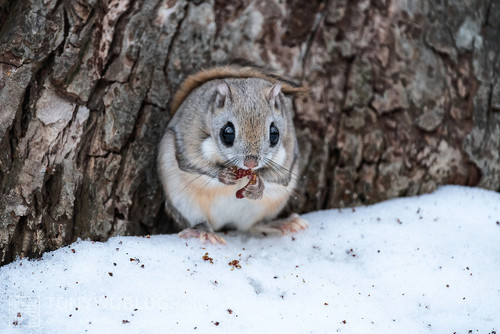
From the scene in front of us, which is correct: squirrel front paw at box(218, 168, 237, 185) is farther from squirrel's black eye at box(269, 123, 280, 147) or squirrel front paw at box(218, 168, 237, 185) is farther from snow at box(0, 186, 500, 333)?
snow at box(0, 186, 500, 333)

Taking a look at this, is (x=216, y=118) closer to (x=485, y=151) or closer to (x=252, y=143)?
(x=252, y=143)

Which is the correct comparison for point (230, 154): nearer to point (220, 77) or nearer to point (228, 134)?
point (228, 134)

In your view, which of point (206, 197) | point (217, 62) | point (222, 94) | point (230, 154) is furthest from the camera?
point (217, 62)

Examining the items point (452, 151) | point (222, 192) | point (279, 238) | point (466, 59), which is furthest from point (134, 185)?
point (466, 59)

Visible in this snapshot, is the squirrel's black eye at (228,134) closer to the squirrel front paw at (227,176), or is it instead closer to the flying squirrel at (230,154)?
the flying squirrel at (230,154)

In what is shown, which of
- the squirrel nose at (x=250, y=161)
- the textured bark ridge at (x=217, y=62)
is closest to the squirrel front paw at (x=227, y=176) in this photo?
the squirrel nose at (x=250, y=161)

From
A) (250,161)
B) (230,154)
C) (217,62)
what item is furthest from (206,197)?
(217,62)
